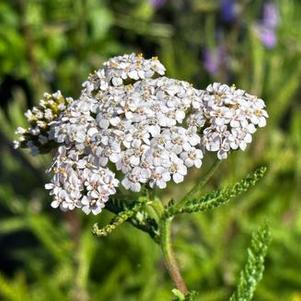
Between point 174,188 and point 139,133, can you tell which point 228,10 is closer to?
point 174,188

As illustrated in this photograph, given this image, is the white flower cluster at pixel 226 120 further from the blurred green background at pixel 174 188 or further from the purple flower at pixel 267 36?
the purple flower at pixel 267 36

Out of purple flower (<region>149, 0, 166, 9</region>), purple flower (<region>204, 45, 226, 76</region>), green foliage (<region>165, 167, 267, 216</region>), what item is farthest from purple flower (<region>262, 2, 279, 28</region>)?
green foliage (<region>165, 167, 267, 216</region>)

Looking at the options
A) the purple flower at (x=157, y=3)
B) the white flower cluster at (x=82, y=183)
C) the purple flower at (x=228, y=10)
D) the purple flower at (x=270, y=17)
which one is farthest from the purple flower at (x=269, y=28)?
the white flower cluster at (x=82, y=183)

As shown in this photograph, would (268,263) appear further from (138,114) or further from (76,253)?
(138,114)

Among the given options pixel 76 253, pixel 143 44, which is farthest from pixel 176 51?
pixel 76 253

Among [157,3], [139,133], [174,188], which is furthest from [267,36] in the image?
[139,133]

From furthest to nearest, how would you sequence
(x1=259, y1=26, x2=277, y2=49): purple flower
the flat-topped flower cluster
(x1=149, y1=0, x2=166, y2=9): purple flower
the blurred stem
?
1. (x1=149, y1=0, x2=166, y2=9): purple flower
2. (x1=259, y1=26, x2=277, y2=49): purple flower
3. the blurred stem
4. the flat-topped flower cluster

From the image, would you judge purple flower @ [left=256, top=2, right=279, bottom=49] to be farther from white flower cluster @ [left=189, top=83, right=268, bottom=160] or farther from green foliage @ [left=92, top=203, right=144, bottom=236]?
green foliage @ [left=92, top=203, right=144, bottom=236]
